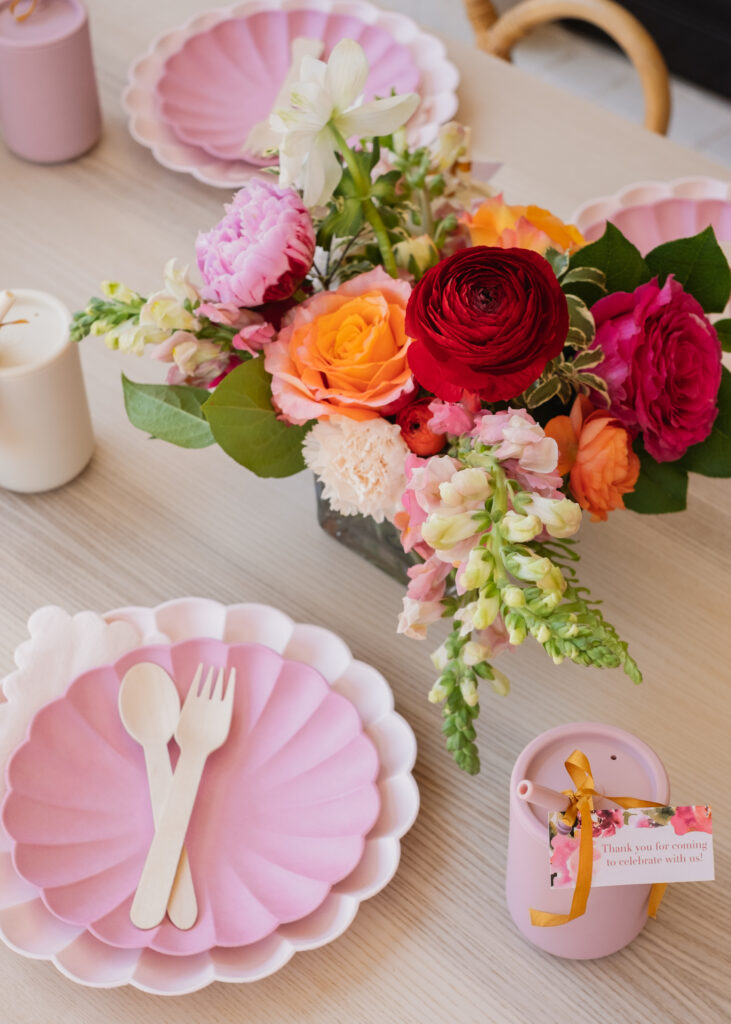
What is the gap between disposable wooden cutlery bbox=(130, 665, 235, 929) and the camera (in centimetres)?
72

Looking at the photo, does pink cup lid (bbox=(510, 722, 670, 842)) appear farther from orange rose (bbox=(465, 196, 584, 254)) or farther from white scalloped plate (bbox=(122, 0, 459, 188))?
white scalloped plate (bbox=(122, 0, 459, 188))

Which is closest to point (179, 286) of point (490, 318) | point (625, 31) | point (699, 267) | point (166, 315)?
point (166, 315)

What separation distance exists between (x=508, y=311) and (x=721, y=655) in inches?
17.0

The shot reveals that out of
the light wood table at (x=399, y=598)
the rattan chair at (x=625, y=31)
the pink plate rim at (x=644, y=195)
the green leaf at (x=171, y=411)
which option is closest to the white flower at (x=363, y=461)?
the green leaf at (x=171, y=411)

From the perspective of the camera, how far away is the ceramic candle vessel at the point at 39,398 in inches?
34.7

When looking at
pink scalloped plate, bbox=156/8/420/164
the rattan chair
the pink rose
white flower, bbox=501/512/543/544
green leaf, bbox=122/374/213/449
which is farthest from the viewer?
the rattan chair

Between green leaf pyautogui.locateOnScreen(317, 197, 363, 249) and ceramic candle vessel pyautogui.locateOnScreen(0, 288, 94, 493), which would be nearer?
green leaf pyautogui.locateOnScreen(317, 197, 363, 249)

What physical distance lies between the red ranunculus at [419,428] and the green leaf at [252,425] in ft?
0.28

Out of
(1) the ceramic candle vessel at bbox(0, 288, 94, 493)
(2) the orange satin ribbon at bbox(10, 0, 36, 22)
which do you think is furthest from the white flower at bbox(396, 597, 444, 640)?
(2) the orange satin ribbon at bbox(10, 0, 36, 22)

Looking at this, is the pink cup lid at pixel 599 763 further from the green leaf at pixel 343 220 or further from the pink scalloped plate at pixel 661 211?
the pink scalloped plate at pixel 661 211

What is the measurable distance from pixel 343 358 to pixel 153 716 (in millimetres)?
298

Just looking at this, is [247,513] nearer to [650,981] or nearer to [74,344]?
[74,344]

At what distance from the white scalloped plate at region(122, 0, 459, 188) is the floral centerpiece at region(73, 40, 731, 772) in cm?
45

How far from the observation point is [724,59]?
8.86 feet
